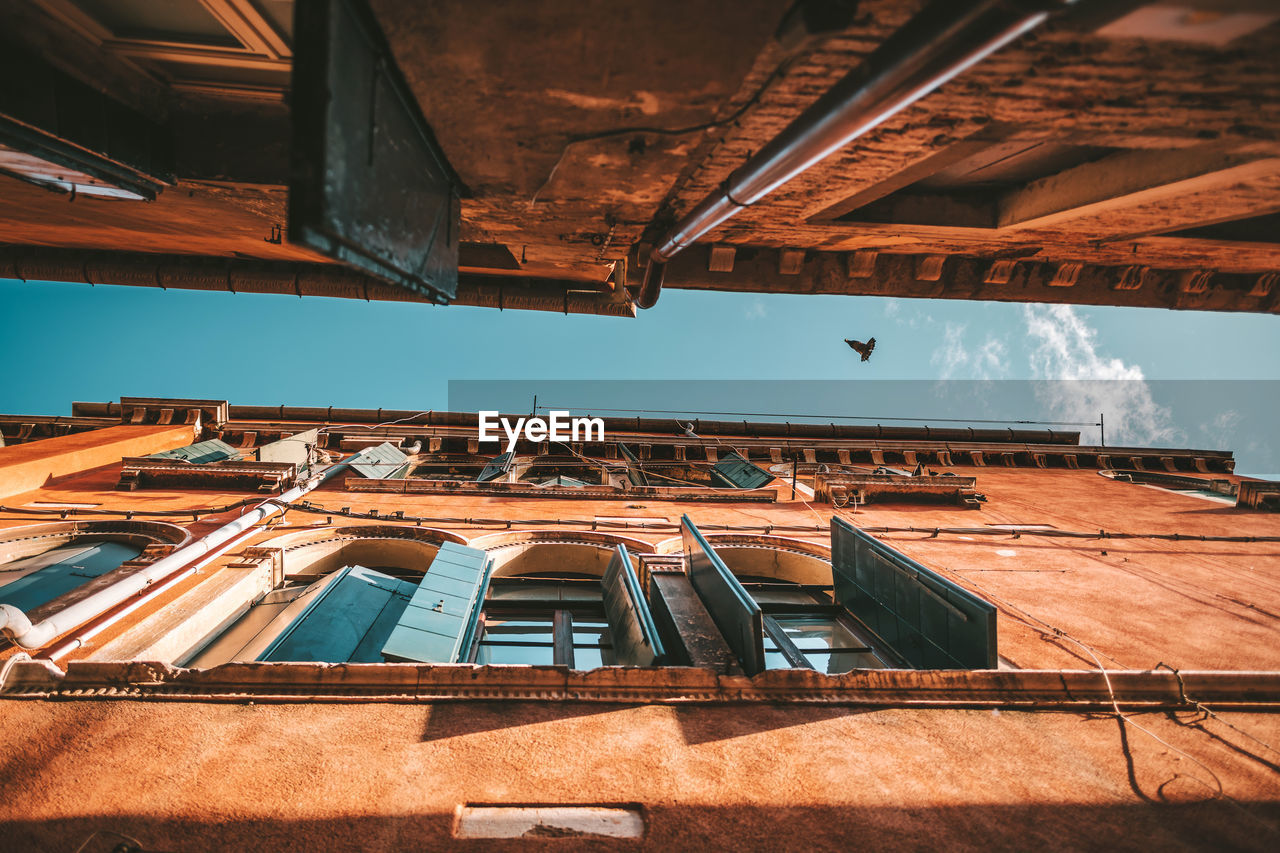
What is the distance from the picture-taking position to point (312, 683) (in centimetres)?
418

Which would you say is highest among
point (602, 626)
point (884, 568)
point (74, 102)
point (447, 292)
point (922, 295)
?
point (74, 102)

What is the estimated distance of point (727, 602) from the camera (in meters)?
5.17

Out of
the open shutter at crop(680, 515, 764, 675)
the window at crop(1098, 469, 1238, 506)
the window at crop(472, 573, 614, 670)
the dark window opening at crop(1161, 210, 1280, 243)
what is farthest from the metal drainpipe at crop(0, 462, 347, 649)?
the window at crop(1098, 469, 1238, 506)

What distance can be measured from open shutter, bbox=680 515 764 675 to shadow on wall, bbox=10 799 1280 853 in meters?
1.20

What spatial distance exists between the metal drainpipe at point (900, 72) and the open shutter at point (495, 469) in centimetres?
1033

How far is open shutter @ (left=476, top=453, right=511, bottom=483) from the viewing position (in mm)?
12484

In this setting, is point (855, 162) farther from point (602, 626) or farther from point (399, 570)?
point (399, 570)

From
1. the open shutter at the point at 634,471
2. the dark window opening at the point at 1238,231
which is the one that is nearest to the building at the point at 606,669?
the open shutter at the point at 634,471

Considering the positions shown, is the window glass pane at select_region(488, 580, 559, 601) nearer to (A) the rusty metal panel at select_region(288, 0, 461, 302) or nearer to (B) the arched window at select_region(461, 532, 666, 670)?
(B) the arched window at select_region(461, 532, 666, 670)

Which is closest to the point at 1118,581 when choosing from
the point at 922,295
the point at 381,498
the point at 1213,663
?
the point at 1213,663

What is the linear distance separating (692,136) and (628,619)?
16.0ft

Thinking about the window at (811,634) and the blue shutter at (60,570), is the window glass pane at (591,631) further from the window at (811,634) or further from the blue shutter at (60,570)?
the blue shutter at (60,570)

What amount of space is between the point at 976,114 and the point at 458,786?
5700 mm
